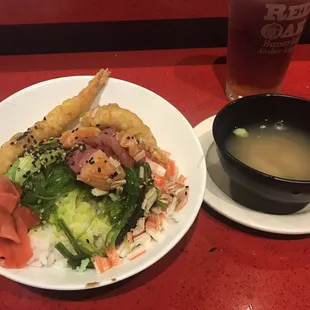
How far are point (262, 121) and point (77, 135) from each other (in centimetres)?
57

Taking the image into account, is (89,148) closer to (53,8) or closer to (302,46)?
(53,8)

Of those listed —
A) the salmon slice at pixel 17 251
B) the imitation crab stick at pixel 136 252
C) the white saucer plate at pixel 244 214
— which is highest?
the salmon slice at pixel 17 251

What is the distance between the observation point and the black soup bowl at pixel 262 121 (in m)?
1.11

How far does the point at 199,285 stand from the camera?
45.1 inches

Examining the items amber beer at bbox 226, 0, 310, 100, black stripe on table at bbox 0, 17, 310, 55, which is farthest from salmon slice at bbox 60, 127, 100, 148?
black stripe on table at bbox 0, 17, 310, 55

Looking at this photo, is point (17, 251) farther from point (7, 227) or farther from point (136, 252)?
point (136, 252)

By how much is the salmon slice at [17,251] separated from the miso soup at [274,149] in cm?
62

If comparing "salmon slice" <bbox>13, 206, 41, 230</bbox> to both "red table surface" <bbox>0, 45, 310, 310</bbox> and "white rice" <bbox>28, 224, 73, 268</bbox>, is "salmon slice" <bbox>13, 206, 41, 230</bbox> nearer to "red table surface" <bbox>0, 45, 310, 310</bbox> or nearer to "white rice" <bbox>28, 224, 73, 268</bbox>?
"white rice" <bbox>28, 224, 73, 268</bbox>

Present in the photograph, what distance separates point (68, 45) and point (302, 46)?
39.6 inches

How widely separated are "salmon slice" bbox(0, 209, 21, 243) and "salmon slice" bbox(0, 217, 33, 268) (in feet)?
0.04

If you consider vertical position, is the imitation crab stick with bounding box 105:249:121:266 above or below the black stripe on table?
below

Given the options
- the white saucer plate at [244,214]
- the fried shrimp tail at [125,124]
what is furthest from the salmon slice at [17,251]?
the white saucer plate at [244,214]

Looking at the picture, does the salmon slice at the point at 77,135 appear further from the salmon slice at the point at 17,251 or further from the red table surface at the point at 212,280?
the red table surface at the point at 212,280

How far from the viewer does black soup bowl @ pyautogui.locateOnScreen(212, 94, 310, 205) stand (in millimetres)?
1112
